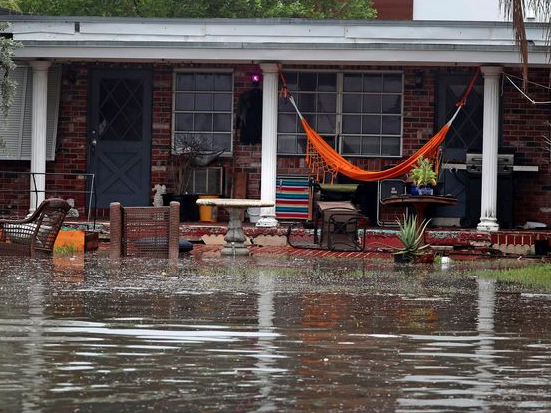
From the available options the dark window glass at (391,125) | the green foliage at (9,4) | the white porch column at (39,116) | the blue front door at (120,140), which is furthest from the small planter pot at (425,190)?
the green foliage at (9,4)

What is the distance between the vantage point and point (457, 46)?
1966cm

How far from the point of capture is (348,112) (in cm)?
2178

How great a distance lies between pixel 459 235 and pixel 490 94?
2166 mm

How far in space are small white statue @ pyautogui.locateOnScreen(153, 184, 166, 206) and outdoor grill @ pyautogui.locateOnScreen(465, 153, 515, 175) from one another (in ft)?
15.9

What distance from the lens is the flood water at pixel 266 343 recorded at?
7.04 m

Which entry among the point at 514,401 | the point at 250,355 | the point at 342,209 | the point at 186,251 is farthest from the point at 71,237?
the point at 514,401

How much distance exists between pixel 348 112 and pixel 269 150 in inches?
85.5

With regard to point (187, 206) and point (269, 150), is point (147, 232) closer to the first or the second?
point (269, 150)

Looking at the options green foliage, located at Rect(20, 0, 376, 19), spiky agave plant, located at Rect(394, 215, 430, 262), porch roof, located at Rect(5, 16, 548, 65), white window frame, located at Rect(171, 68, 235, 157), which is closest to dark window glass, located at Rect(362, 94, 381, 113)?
porch roof, located at Rect(5, 16, 548, 65)

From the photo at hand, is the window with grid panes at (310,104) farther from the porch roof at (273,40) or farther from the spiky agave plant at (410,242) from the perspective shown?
the spiky agave plant at (410,242)

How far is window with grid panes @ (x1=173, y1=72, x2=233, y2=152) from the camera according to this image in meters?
21.9

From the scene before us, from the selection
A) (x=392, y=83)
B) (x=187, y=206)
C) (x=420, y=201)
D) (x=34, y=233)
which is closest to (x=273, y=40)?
(x=392, y=83)

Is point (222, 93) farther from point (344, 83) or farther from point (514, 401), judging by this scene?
point (514, 401)

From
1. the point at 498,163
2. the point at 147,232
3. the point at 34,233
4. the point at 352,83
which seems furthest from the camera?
the point at 352,83
